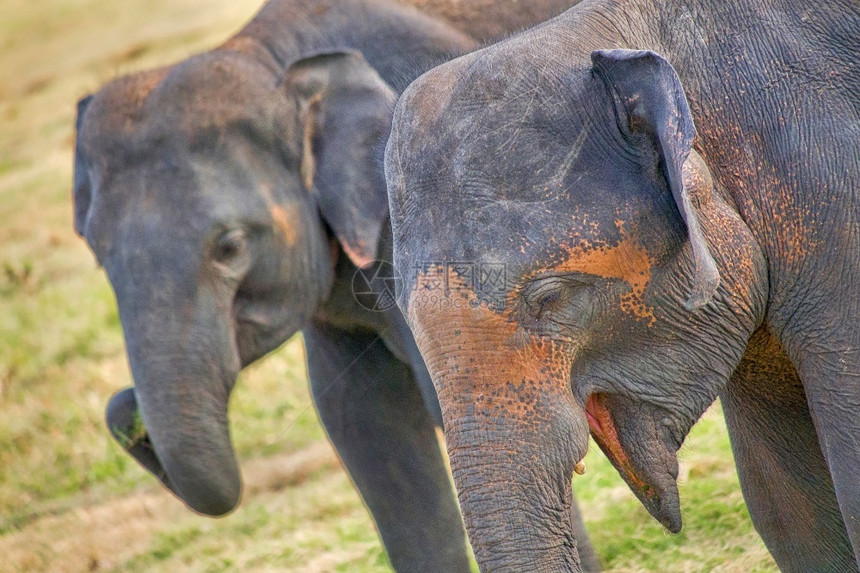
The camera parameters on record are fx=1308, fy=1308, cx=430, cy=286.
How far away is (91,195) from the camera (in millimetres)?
4352

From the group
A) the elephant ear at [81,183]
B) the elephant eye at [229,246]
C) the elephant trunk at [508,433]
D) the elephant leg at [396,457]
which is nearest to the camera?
the elephant trunk at [508,433]

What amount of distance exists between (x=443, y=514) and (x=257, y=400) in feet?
9.69

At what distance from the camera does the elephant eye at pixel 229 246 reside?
4105 mm

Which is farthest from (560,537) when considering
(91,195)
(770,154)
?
(91,195)

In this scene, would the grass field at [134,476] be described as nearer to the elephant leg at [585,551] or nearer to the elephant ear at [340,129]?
the elephant leg at [585,551]

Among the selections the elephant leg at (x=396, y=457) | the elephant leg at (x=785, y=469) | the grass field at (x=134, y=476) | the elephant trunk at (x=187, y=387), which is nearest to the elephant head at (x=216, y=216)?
the elephant trunk at (x=187, y=387)

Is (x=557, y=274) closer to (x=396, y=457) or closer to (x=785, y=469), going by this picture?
(x=785, y=469)

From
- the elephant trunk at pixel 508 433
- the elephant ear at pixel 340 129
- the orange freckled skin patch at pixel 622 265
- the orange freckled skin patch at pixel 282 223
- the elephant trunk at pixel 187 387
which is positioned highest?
the orange freckled skin patch at pixel 622 265

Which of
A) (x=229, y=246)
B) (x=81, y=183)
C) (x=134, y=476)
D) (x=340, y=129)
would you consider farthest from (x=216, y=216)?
(x=134, y=476)

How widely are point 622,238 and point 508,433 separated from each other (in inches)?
16.8

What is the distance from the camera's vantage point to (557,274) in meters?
2.41

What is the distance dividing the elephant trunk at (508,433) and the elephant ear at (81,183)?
229cm

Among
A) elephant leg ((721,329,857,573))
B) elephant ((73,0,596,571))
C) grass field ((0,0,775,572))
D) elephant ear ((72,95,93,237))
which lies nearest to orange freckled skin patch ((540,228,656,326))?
elephant leg ((721,329,857,573))

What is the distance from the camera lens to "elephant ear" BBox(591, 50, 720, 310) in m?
2.32
